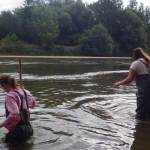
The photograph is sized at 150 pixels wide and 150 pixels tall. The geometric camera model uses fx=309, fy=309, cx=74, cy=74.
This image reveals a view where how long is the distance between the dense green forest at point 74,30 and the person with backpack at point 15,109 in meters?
53.6

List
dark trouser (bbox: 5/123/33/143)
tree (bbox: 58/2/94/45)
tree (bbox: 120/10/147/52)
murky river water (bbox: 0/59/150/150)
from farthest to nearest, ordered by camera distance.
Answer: tree (bbox: 58/2/94/45), tree (bbox: 120/10/147/52), murky river water (bbox: 0/59/150/150), dark trouser (bbox: 5/123/33/143)

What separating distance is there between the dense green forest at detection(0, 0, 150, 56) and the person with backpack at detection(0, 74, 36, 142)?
176 feet

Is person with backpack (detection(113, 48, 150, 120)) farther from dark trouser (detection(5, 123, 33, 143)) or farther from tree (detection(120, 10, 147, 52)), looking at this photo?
tree (detection(120, 10, 147, 52))

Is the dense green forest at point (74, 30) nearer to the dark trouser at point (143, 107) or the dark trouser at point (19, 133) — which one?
the dark trouser at point (143, 107)

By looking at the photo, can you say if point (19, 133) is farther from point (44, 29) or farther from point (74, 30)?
point (74, 30)

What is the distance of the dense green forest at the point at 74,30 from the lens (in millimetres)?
62906

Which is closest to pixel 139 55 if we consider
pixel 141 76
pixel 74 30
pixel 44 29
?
pixel 141 76

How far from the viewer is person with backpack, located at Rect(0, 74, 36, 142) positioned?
4969 millimetres

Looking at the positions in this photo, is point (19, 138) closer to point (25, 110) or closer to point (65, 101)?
point (25, 110)

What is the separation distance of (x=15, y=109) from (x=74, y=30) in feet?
236

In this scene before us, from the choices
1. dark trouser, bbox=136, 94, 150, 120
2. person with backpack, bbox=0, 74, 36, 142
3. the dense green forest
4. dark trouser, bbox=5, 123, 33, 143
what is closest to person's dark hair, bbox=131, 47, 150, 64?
dark trouser, bbox=136, 94, 150, 120

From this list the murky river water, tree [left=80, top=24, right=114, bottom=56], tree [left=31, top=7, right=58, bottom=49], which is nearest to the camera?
the murky river water

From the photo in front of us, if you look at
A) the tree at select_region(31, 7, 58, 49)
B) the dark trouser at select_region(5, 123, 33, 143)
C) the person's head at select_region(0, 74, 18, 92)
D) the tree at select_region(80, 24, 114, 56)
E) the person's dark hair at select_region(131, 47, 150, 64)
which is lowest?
the dark trouser at select_region(5, 123, 33, 143)

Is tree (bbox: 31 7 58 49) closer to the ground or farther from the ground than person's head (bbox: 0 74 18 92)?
farther from the ground
